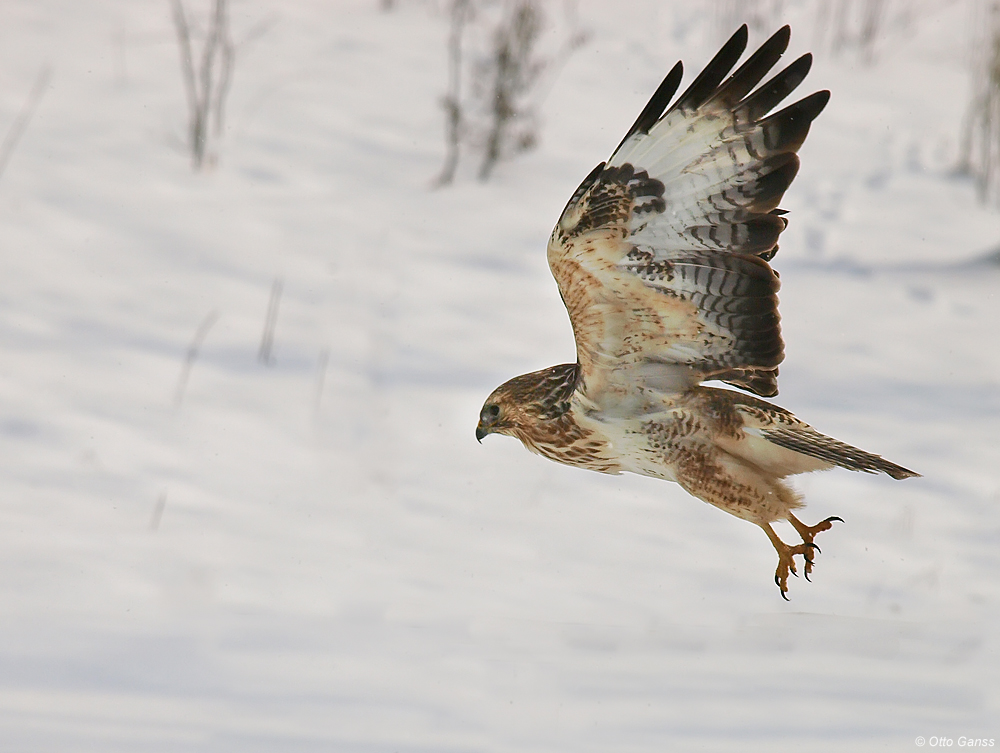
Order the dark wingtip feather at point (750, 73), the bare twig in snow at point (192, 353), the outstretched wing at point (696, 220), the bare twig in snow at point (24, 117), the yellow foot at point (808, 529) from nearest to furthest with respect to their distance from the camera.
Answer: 1. the dark wingtip feather at point (750, 73)
2. the outstretched wing at point (696, 220)
3. the yellow foot at point (808, 529)
4. the bare twig in snow at point (192, 353)
5. the bare twig in snow at point (24, 117)

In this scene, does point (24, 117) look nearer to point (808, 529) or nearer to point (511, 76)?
point (511, 76)

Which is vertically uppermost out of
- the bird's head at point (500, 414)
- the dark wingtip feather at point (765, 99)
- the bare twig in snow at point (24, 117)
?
the dark wingtip feather at point (765, 99)

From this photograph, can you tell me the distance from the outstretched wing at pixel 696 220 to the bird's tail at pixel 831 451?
0.32 m

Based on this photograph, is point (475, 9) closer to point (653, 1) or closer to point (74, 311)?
point (653, 1)

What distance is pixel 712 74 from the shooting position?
3.24m

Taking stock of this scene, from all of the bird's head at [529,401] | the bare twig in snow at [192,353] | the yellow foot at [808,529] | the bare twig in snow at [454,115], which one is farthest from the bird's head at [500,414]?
the bare twig in snow at [454,115]

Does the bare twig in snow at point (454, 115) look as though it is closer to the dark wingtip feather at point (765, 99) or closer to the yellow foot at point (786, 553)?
the yellow foot at point (786, 553)

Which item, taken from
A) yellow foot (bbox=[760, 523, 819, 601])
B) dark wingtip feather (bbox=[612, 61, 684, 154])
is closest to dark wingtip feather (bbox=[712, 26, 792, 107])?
dark wingtip feather (bbox=[612, 61, 684, 154])

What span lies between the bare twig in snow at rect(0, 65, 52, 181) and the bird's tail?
28.3 feet

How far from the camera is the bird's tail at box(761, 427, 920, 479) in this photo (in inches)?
138

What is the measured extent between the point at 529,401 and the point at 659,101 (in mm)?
1124

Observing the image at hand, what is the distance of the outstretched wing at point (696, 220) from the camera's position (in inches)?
128

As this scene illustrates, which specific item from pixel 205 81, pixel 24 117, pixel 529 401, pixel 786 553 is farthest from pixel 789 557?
pixel 24 117

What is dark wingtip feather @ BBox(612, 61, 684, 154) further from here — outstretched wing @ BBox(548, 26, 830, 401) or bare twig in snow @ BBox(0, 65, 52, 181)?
bare twig in snow @ BBox(0, 65, 52, 181)
